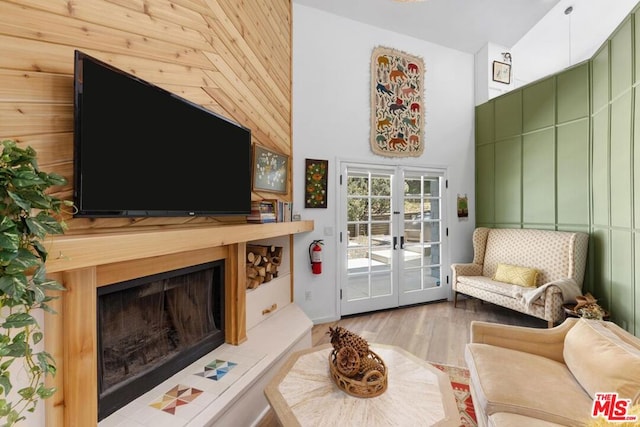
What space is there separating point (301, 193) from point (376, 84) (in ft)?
6.06

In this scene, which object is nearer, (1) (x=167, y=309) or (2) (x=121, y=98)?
(2) (x=121, y=98)

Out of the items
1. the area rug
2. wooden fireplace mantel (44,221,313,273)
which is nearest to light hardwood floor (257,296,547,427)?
the area rug

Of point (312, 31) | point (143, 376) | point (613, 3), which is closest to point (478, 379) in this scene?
point (143, 376)

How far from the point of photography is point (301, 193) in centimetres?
353

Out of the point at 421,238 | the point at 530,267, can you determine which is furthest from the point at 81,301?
the point at 530,267

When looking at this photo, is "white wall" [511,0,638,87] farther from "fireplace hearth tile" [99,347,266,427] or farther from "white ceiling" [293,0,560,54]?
"fireplace hearth tile" [99,347,266,427]

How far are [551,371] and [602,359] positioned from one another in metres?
0.30

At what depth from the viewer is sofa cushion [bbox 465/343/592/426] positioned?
1.39 m

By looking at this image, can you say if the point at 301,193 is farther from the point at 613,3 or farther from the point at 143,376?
the point at 613,3

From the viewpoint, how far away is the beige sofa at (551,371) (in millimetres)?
1361

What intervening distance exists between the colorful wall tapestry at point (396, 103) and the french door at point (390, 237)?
0.35m

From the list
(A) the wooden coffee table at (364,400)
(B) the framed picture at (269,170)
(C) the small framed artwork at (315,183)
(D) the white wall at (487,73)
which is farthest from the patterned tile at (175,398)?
(D) the white wall at (487,73)

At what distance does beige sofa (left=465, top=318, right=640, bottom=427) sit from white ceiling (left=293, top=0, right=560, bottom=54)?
3.74 metres

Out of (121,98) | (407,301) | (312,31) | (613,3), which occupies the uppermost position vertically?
(613,3)
